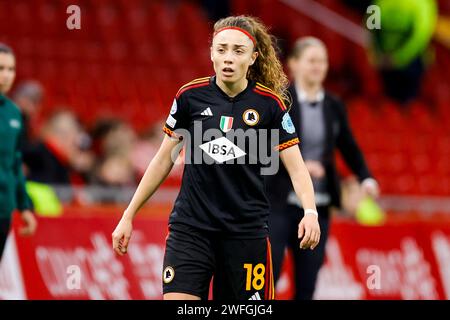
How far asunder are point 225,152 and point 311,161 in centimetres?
234

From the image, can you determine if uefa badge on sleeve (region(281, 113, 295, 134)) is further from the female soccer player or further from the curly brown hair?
the curly brown hair

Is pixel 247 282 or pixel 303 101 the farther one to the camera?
pixel 303 101

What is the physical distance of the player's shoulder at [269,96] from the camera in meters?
5.58

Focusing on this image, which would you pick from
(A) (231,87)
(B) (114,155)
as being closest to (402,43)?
(B) (114,155)

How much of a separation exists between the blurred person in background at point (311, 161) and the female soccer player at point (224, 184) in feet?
6.35

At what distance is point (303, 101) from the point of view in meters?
7.75

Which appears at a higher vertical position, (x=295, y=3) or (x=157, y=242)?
(x=295, y=3)

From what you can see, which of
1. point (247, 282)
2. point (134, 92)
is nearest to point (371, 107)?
point (134, 92)

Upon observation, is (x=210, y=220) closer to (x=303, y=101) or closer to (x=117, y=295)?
(x=303, y=101)

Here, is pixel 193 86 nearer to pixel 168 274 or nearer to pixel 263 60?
pixel 263 60

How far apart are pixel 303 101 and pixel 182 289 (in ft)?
9.27

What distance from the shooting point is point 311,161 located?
766cm

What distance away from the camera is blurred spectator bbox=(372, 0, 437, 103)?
16.8 m

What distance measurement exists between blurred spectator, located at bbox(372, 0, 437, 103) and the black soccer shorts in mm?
11886
